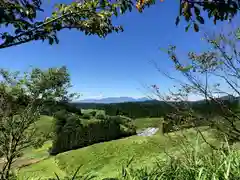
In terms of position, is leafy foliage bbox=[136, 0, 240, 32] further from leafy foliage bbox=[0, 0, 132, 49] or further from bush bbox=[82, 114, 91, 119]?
bush bbox=[82, 114, 91, 119]

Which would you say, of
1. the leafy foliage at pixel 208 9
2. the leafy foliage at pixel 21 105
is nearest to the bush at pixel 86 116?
the leafy foliage at pixel 21 105

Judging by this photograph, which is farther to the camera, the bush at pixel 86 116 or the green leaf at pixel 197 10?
the bush at pixel 86 116

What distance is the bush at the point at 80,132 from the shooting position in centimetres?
2055

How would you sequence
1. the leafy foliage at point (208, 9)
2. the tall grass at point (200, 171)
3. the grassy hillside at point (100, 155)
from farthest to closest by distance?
the grassy hillside at point (100, 155) < the tall grass at point (200, 171) < the leafy foliage at point (208, 9)

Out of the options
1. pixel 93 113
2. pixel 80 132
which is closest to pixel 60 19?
pixel 80 132

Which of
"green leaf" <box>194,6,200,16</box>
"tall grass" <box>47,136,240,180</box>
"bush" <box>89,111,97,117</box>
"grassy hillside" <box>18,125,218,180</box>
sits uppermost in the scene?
"green leaf" <box>194,6,200,16</box>

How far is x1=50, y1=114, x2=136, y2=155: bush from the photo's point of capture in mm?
20547

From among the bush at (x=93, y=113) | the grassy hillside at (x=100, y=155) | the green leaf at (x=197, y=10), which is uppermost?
the green leaf at (x=197, y=10)

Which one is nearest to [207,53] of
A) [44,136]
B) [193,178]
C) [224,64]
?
[224,64]

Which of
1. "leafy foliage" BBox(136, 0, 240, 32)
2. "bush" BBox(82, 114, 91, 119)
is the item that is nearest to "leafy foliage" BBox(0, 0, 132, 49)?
"leafy foliage" BBox(136, 0, 240, 32)

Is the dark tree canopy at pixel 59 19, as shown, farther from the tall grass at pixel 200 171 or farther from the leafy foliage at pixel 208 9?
the tall grass at pixel 200 171

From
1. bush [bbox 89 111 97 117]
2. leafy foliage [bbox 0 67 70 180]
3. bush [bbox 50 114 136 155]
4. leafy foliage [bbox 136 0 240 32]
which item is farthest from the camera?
bush [bbox 89 111 97 117]

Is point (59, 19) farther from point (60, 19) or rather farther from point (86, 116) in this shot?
point (86, 116)

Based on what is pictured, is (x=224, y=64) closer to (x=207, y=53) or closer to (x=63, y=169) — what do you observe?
(x=207, y=53)
